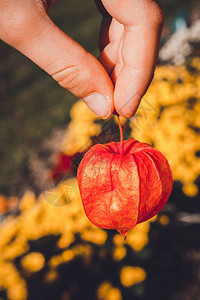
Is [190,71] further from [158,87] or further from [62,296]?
[62,296]

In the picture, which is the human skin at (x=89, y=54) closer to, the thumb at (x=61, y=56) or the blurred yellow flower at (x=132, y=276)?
the thumb at (x=61, y=56)

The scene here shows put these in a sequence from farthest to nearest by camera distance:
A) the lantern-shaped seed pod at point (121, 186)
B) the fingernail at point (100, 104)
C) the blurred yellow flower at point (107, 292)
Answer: the blurred yellow flower at point (107, 292), the fingernail at point (100, 104), the lantern-shaped seed pod at point (121, 186)

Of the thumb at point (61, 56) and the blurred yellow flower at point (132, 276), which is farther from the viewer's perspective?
the blurred yellow flower at point (132, 276)

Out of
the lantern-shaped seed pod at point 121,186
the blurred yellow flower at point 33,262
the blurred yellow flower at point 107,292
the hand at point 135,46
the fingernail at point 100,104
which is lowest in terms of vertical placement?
the blurred yellow flower at point 107,292

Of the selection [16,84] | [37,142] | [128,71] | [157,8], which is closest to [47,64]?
[128,71]

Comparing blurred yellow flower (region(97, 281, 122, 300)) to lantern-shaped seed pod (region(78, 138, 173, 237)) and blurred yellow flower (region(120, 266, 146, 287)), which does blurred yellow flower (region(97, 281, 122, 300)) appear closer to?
blurred yellow flower (region(120, 266, 146, 287))

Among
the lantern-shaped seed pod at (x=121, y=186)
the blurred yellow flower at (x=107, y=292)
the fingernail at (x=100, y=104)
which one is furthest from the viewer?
the blurred yellow flower at (x=107, y=292)

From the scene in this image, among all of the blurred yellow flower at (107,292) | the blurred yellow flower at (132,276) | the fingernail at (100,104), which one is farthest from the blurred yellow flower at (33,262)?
the fingernail at (100,104)

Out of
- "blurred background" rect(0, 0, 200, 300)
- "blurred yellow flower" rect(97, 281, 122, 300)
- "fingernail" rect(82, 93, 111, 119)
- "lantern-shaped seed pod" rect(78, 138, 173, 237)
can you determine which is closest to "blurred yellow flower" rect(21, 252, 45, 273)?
"blurred background" rect(0, 0, 200, 300)
